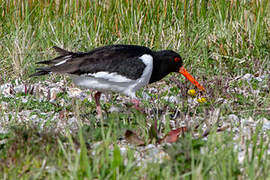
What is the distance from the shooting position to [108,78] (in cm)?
525

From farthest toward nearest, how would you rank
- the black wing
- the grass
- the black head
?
the black head < the black wing < the grass

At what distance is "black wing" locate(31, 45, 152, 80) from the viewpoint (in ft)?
17.2

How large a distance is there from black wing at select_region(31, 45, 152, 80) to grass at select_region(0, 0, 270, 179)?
1.35 feet

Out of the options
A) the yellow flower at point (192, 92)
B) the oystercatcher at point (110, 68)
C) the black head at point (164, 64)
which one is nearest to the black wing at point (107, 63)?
the oystercatcher at point (110, 68)

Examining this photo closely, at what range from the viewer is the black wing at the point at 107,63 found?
5238 mm

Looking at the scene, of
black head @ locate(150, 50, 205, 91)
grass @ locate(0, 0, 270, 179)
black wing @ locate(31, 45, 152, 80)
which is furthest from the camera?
black head @ locate(150, 50, 205, 91)

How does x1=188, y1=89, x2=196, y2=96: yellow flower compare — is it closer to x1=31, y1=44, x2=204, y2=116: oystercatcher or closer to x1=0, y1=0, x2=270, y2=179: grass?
x1=0, y1=0, x2=270, y2=179: grass

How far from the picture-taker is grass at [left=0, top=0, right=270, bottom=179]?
10.9 feet

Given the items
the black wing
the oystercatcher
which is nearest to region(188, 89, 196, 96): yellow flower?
the oystercatcher

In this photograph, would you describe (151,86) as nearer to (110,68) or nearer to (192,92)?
(192,92)

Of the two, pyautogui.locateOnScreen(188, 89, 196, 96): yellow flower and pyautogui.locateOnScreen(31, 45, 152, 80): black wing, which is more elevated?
pyautogui.locateOnScreen(31, 45, 152, 80): black wing

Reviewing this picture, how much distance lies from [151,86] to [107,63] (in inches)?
60.7

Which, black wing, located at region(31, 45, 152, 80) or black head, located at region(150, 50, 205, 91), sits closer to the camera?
black wing, located at region(31, 45, 152, 80)

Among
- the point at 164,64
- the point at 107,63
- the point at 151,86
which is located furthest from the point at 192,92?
the point at 107,63
